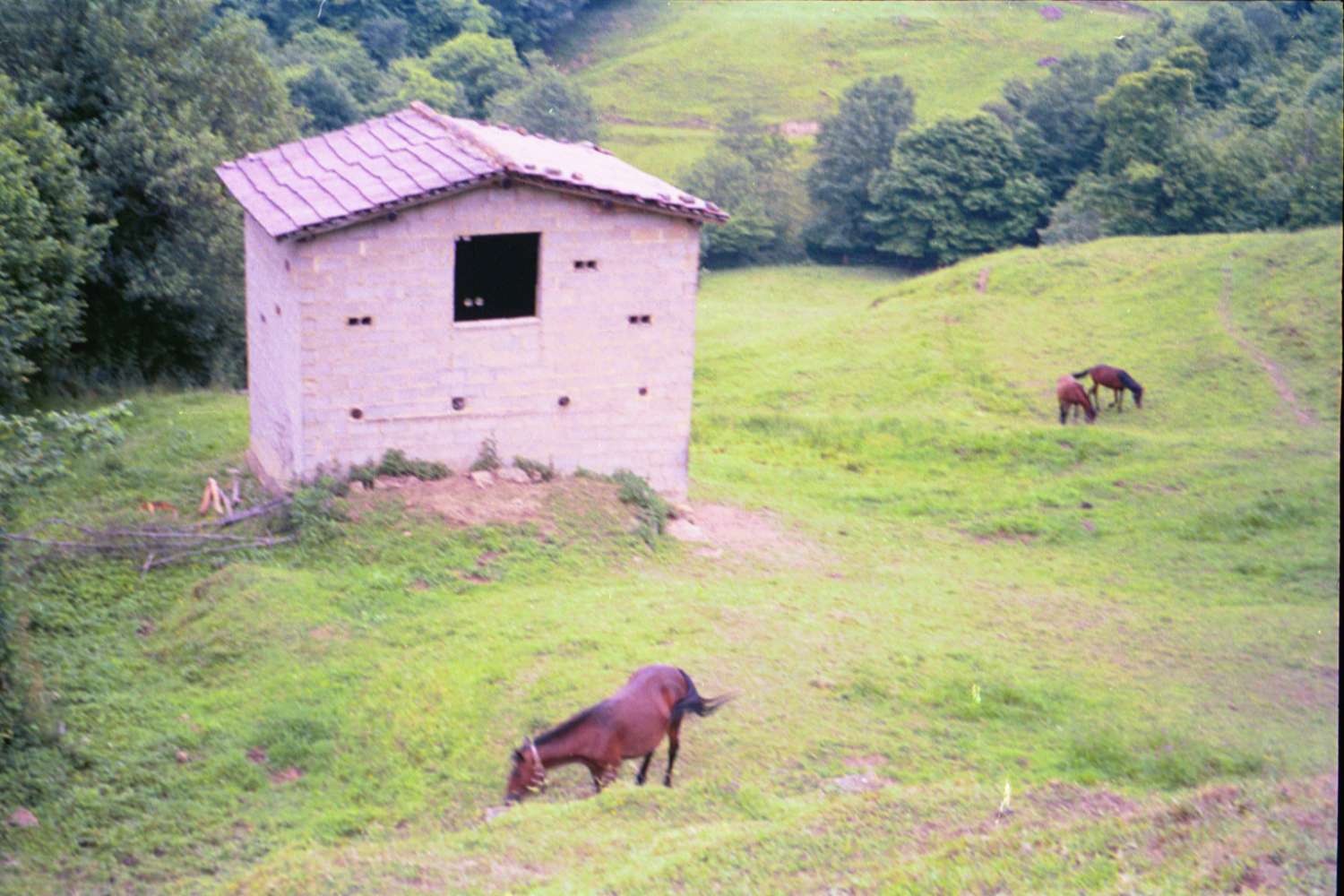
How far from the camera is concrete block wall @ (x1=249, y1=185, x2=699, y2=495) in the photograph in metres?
14.9

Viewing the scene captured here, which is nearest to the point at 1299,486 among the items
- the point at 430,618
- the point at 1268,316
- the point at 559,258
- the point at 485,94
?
the point at 1268,316

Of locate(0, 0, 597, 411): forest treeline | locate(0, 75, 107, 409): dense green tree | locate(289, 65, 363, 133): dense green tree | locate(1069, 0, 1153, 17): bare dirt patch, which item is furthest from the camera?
locate(1069, 0, 1153, 17): bare dirt patch

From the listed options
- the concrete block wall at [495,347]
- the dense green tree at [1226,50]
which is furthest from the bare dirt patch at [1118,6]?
the concrete block wall at [495,347]

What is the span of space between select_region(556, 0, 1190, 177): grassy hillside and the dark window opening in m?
34.6

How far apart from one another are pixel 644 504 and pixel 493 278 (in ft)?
14.0

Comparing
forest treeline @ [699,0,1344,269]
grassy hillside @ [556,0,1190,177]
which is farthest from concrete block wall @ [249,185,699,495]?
grassy hillside @ [556,0,1190,177]

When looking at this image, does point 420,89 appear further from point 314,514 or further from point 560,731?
point 560,731

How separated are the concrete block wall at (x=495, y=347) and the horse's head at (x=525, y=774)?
22.2 ft

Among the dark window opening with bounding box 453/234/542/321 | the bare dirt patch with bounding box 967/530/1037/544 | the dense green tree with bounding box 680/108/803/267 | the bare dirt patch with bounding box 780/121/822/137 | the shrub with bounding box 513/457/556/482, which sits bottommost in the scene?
the bare dirt patch with bounding box 967/530/1037/544

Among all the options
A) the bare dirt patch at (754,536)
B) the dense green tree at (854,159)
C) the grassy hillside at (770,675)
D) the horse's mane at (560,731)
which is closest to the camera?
the grassy hillside at (770,675)

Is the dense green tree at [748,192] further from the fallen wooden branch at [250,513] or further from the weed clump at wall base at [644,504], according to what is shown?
the fallen wooden branch at [250,513]

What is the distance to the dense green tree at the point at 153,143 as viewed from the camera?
22.0 meters

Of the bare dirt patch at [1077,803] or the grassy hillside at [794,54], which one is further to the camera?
the grassy hillside at [794,54]

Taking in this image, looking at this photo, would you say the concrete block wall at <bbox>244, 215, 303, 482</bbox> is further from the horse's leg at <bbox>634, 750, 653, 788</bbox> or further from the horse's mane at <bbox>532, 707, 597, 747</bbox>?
the horse's leg at <bbox>634, 750, 653, 788</bbox>
